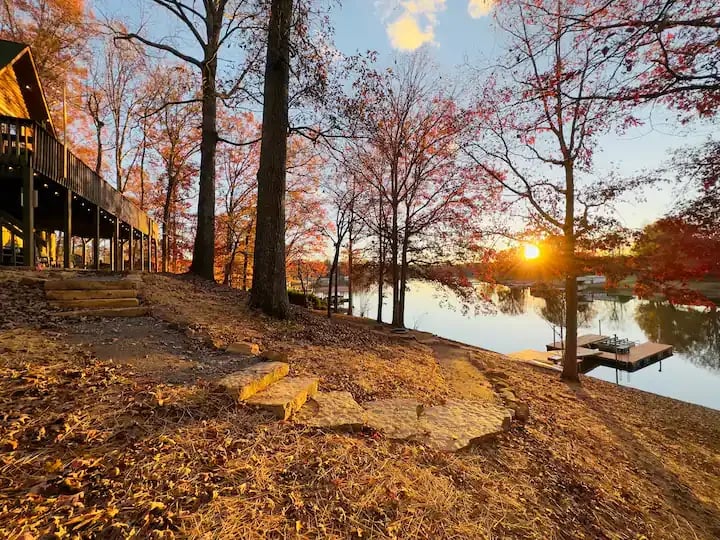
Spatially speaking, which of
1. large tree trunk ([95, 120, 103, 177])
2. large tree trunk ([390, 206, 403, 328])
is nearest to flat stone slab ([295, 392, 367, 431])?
large tree trunk ([390, 206, 403, 328])

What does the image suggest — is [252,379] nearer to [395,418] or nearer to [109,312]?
[395,418]

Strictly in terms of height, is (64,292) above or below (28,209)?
below

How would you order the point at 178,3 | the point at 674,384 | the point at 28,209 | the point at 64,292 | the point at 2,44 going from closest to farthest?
the point at 64,292, the point at 28,209, the point at 178,3, the point at 2,44, the point at 674,384

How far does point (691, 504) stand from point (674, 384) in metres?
19.3

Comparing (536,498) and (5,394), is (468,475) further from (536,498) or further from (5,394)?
(5,394)

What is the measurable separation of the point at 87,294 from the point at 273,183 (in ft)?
10.6

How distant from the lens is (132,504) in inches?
56.2

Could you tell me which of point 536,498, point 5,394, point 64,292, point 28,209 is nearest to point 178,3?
point 28,209

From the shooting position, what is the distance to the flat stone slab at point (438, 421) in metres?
2.53

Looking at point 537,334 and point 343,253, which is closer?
point 343,253

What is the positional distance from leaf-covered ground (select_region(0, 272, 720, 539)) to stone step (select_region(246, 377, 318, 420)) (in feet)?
0.43

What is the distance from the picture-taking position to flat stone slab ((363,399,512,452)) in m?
2.53

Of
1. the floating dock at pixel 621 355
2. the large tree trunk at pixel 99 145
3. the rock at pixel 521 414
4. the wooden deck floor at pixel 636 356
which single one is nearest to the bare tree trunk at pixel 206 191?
the rock at pixel 521 414

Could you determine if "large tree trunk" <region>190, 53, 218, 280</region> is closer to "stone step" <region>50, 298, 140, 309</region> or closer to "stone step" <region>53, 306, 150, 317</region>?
"stone step" <region>50, 298, 140, 309</region>
